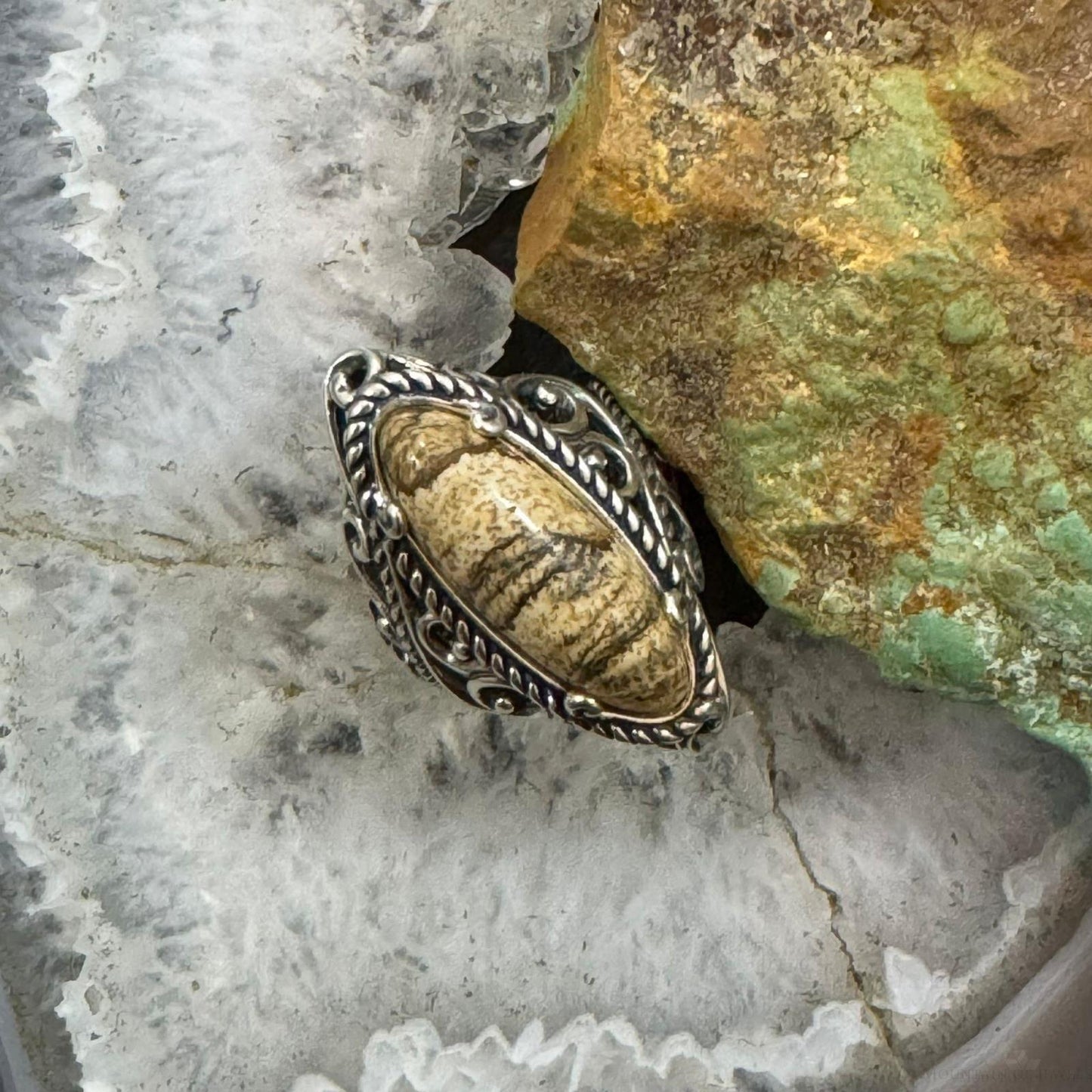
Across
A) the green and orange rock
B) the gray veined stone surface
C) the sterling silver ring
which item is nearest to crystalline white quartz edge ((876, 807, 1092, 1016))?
the gray veined stone surface

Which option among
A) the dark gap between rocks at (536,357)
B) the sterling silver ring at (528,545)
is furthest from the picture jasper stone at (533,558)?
the dark gap between rocks at (536,357)

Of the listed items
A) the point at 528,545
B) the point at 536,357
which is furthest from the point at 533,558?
the point at 536,357

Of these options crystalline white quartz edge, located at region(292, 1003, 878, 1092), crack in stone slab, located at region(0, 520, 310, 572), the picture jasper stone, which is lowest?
crystalline white quartz edge, located at region(292, 1003, 878, 1092)

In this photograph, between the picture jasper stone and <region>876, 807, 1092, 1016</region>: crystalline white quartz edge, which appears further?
<region>876, 807, 1092, 1016</region>: crystalline white quartz edge

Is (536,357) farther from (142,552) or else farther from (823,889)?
(823,889)

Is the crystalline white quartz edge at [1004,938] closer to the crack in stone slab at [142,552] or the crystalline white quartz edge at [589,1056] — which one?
the crystalline white quartz edge at [589,1056]

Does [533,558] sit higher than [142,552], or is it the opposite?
[533,558]

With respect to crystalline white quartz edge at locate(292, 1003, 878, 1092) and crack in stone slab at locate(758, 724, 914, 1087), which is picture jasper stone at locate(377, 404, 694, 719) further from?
crystalline white quartz edge at locate(292, 1003, 878, 1092)
